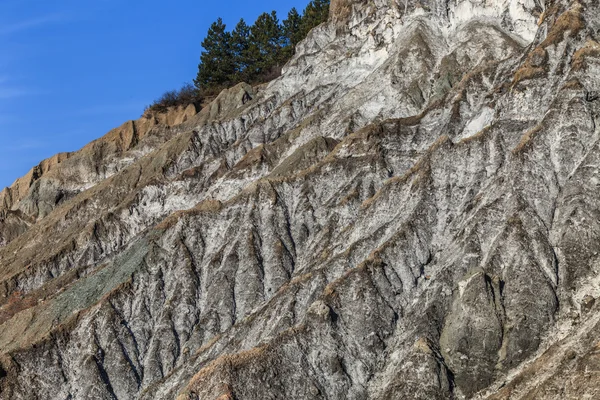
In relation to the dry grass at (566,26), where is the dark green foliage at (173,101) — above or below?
above

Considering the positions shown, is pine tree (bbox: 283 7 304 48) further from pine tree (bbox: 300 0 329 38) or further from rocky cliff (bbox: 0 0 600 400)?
rocky cliff (bbox: 0 0 600 400)

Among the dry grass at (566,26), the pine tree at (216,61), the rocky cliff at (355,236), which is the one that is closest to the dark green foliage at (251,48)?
the pine tree at (216,61)

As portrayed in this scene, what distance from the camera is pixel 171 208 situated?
3012 inches

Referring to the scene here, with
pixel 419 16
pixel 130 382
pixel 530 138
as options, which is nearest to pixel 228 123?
pixel 419 16

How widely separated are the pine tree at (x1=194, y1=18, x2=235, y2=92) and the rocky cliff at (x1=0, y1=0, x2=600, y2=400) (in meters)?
18.6

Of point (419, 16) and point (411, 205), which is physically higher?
point (419, 16)

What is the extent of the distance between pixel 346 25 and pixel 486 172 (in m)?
41.0

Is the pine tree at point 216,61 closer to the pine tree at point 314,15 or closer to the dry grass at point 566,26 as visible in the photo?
the pine tree at point 314,15

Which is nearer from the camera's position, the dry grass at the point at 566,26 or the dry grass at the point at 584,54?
the dry grass at the point at 584,54

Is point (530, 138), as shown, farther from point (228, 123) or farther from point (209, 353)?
point (228, 123)

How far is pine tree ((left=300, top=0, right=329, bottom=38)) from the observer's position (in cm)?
10734

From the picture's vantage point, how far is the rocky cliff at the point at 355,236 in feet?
142

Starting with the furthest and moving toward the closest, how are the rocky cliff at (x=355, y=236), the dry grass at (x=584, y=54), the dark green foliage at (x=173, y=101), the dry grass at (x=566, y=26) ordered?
the dark green foliage at (x=173, y=101) → the dry grass at (x=566, y=26) → the dry grass at (x=584, y=54) → the rocky cliff at (x=355, y=236)

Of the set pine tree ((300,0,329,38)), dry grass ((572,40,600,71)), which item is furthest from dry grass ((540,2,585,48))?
pine tree ((300,0,329,38))
